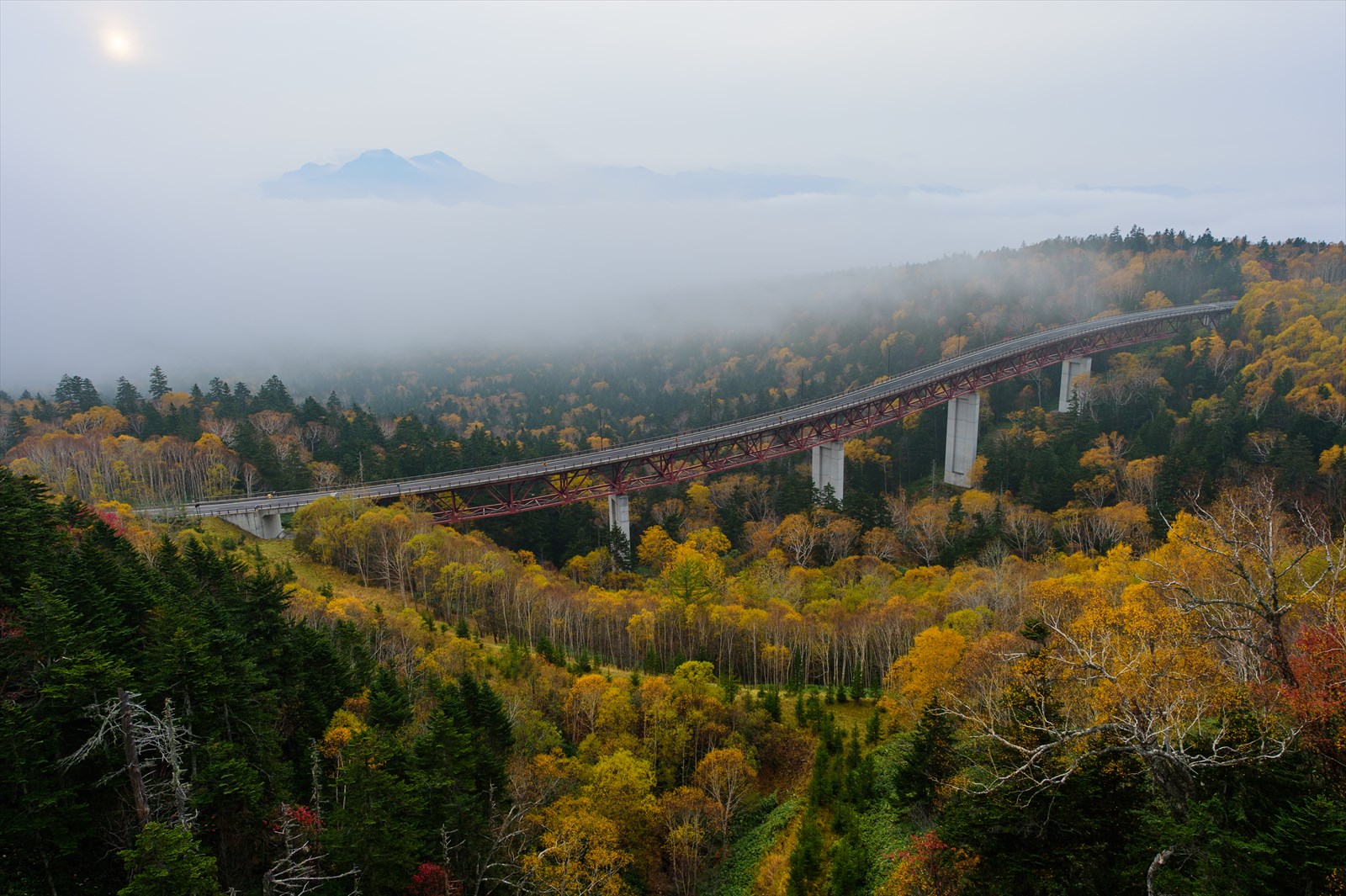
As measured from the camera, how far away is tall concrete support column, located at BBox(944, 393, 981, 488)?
277 ft

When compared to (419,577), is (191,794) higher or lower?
higher

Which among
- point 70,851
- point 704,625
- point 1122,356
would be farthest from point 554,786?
point 1122,356

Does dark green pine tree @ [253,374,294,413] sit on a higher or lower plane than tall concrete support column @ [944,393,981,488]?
higher

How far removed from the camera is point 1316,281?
102 metres

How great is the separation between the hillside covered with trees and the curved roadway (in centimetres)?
462

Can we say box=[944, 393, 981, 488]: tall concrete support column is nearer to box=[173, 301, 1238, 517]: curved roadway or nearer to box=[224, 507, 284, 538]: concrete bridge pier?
box=[173, 301, 1238, 517]: curved roadway

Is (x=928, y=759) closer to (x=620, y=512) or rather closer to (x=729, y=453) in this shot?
(x=620, y=512)

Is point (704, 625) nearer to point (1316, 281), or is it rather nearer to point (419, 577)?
point (419, 577)

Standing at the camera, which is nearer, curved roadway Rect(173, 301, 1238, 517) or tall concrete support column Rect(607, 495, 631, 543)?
curved roadway Rect(173, 301, 1238, 517)

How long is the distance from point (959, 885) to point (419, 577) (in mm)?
37795

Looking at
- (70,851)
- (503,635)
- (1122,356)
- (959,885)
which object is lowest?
(503,635)

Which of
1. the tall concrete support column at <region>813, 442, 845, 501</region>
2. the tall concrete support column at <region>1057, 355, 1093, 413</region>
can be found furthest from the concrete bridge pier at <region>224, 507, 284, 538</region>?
the tall concrete support column at <region>1057, 355, 1093, 413</region>

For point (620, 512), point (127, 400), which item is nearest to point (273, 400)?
point (127, 400)

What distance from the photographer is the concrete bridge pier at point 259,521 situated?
5384cm
